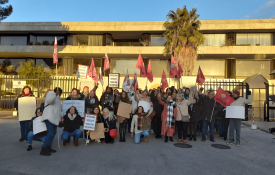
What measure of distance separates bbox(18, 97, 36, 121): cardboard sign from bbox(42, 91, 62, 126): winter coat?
1258 millimetres

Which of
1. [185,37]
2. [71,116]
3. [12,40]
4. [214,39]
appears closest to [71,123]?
[71,116]

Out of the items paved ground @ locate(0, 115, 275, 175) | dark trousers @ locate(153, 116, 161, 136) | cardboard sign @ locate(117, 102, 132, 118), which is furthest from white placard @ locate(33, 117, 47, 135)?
dark trousers @ locate(153, 116, 161, 136)

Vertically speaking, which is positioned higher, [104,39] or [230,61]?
[104,39]

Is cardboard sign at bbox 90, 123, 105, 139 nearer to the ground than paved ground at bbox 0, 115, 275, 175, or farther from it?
farther from it

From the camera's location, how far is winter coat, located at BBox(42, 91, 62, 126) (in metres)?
4.77

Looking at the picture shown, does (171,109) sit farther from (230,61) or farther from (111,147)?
(230,61)

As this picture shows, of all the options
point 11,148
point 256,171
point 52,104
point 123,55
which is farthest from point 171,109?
point 123,55

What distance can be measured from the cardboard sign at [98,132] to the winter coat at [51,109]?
1.41 meters

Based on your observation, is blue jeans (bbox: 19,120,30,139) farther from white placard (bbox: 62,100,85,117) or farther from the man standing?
the man standing

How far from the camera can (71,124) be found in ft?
19.1

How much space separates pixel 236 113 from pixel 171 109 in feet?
6.95

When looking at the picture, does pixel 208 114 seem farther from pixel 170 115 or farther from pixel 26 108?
pixel 26 108

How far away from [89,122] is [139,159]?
2103 millimetres

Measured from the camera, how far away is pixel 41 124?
4.98 m
